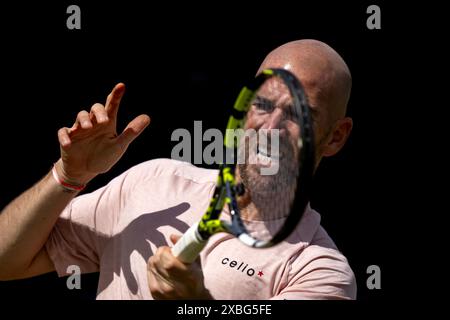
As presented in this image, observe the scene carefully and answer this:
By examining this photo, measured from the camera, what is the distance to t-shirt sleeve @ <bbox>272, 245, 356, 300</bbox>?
8.18 ft

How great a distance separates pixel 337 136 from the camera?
112 inches

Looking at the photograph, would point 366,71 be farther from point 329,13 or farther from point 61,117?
point 61,117

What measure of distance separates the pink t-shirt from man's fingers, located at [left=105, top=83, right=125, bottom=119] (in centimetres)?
29

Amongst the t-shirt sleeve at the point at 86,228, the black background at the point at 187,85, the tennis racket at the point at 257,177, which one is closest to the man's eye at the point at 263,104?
the tennis racket at the point at 257,177

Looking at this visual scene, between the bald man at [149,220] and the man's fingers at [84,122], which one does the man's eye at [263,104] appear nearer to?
the bald man at [149,220]

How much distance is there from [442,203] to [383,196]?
27 cm

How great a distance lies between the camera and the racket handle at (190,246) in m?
2.21

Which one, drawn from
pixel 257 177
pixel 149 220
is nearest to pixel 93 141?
pixel 149 220

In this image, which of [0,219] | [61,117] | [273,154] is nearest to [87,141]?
[0,219]

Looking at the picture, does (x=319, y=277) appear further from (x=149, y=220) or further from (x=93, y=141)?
(x=93, y=141)

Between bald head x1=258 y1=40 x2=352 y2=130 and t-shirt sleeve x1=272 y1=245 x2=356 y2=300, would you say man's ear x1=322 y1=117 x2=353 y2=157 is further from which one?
t-shirt sleeve x1=272 y1=245 x2=356 y2=300

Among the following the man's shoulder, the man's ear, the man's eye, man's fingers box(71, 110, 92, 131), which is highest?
the man's eye

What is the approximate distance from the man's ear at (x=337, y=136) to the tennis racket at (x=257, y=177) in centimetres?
43

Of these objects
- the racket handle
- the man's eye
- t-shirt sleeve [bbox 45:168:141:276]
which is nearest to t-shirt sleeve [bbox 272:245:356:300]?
the racket handle
